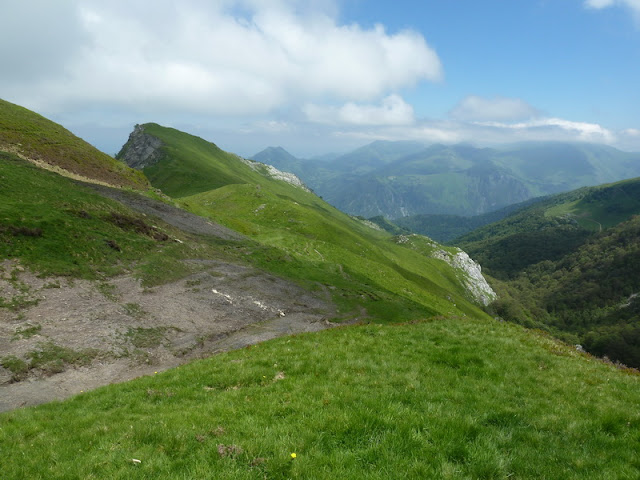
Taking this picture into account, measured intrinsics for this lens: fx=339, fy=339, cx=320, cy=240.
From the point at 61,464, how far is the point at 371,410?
8.52 metres

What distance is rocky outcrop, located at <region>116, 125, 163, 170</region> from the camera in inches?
6024

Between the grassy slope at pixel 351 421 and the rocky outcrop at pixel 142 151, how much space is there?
156 metres

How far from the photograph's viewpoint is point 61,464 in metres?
8.66

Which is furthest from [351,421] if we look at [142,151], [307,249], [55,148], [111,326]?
[142,151]

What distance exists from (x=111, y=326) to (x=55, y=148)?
53472mm

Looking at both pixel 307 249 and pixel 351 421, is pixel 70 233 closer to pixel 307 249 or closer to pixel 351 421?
pixel 351 421

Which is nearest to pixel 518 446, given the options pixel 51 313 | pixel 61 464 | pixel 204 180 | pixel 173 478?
pixel 173 478

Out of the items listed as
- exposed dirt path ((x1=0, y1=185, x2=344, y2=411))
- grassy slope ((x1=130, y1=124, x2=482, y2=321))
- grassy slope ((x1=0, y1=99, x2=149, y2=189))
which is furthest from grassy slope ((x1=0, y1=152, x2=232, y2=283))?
grassy slope ((x1=130, y1=124, x2=482, y2=321))

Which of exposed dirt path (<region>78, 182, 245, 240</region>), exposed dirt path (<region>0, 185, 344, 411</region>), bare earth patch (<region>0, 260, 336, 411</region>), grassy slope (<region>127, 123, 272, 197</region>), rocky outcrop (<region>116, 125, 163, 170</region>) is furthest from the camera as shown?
rocky outcrop (<region>116, 125, 163, 170</region>)

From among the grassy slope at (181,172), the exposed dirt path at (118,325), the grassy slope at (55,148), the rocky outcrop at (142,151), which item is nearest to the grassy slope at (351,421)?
the exposed dirt path at (118,325)

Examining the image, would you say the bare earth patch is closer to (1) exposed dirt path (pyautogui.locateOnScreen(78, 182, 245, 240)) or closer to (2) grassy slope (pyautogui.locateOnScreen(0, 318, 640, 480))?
(2) grassy slope (pyautogui.locateOnScreen(0, 318, 640, 480))

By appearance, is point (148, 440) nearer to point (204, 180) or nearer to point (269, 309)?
point (269, 309)

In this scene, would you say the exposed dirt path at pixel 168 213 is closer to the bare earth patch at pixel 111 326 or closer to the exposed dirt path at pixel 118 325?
the exposed dirt path at pixel 118 325

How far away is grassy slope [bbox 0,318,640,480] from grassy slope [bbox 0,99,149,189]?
57.2m
